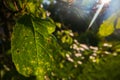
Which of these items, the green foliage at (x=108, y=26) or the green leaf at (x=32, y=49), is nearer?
the green leaf at (x=32, y=49)

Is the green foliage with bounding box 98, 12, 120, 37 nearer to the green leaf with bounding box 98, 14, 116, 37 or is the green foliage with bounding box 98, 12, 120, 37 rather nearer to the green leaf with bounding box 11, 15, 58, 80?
the green leaf with bounding box 98, 14, 116, 37

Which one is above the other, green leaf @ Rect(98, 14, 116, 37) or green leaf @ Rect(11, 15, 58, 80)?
green leaf @ Rect(11, 15, 58, 80)

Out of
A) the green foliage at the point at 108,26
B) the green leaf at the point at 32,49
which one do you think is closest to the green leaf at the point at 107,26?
the green foliage at the point at 108,26

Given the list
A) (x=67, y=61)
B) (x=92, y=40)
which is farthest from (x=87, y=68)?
(x=92, y=40)

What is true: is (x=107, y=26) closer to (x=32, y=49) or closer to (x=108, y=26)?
(x=108, y=26)

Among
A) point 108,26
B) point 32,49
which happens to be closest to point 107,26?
point 108,26

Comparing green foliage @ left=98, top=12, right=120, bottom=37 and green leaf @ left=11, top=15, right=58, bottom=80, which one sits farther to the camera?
green foliage @ left=98, top=12, right=120, bottom=37

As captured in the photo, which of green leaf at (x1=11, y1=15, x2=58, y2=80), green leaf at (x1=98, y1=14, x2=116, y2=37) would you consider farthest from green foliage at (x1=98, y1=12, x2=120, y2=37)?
green leaf at (x1=11, y1=15, x2=58, y2=80)

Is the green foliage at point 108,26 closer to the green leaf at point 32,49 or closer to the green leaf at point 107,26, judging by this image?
the green leaf at point 107,26
